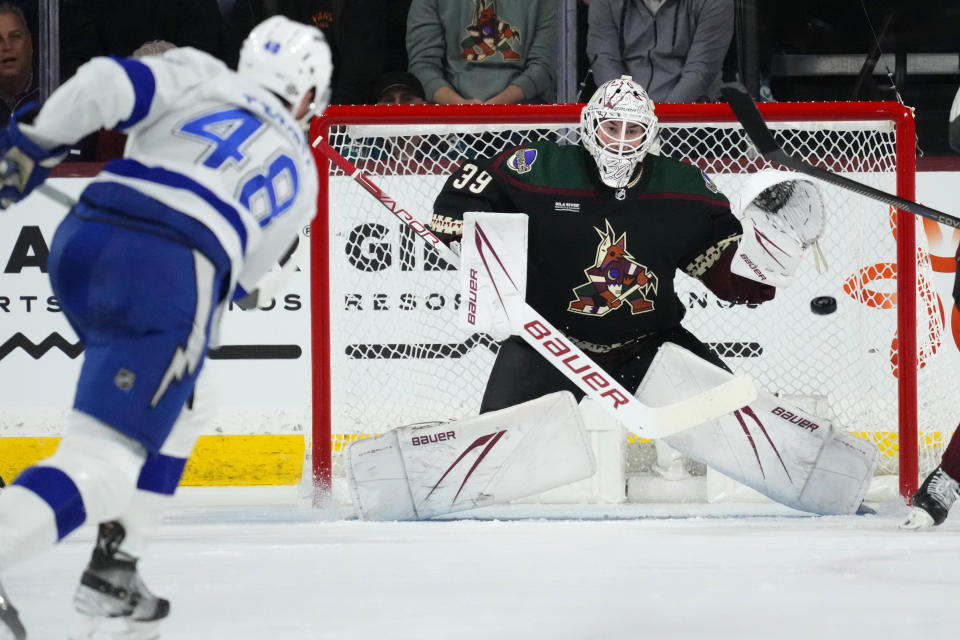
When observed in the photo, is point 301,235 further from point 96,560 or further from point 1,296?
point 96,560

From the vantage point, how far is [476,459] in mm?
3303

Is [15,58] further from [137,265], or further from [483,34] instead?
[137,265]

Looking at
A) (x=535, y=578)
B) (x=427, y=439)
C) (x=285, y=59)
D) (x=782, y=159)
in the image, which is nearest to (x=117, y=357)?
(x=285, y=59)

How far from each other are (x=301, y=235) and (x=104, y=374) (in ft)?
7.36

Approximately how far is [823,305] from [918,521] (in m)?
0.95

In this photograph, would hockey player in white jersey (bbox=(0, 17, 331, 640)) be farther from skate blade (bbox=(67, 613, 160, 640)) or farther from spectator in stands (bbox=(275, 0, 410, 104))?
spectator in stands (bbox=(275, 0, 410, 104))

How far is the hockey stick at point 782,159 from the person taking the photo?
128 inches

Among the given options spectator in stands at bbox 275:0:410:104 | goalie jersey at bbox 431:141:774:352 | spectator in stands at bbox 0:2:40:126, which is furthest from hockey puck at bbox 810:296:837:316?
spectator in stands at bbox 0:2:40:126

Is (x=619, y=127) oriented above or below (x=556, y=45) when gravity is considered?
below

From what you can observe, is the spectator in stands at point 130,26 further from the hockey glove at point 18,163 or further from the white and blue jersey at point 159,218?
the hockey glove at point 18,163

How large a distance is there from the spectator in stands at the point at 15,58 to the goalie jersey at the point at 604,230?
4.93ft

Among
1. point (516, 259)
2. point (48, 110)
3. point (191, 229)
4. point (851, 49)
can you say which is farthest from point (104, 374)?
point (851, 49)

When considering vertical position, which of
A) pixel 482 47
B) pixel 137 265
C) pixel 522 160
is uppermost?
pixel 482 47

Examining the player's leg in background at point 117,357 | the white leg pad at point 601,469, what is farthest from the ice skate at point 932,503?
the player's leg in background at point 117,357
